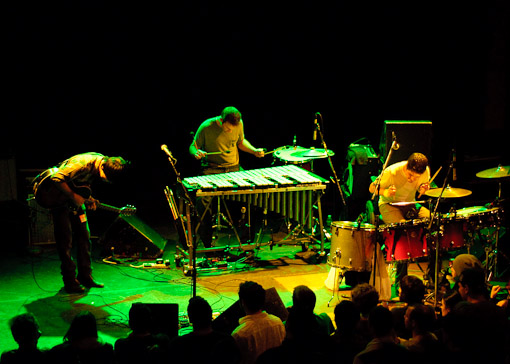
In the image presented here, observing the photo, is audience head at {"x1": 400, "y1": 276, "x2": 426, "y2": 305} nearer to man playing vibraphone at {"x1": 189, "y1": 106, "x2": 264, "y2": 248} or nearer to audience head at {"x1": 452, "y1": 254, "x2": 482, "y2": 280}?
audience head at {"x1": 452, "y1": 254, "x2": 482, "y2": 280}

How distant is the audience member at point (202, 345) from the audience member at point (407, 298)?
Result: 170 centimetres

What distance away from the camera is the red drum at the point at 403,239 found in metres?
7.09

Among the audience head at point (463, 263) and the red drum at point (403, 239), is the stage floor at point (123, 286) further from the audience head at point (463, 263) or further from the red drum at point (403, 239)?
A: the audience head at point (463, 263)

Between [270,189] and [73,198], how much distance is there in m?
2.51

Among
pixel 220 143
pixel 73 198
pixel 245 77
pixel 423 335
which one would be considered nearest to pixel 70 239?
pixel 73 198

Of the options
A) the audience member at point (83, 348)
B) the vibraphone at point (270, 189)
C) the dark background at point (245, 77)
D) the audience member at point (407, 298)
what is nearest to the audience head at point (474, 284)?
the audience member at point (407, 298)

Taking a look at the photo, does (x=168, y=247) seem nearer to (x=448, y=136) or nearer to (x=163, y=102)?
(x=163, y=102)

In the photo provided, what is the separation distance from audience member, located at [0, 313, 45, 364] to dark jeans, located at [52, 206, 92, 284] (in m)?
3.31

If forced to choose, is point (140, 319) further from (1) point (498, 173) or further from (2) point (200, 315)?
(1) point (498, 173)

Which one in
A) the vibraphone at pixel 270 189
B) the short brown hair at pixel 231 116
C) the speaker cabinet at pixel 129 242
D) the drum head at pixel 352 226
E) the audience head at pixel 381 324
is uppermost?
the short brown hair at pixel 231 116

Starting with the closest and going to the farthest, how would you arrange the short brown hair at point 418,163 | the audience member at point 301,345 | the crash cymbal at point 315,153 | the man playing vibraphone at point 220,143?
the audience member at point 301,345 → the short brown hair at point 418,163 → the crash cymbal at point 315,153 → the man playing vibraphone at point 220,143

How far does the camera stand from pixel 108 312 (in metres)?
7.01

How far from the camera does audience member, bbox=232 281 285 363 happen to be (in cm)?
464

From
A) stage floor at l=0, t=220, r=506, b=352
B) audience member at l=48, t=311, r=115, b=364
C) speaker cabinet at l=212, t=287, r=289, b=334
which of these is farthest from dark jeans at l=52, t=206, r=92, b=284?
audience member at l=48, t=311, r=115, b=364
